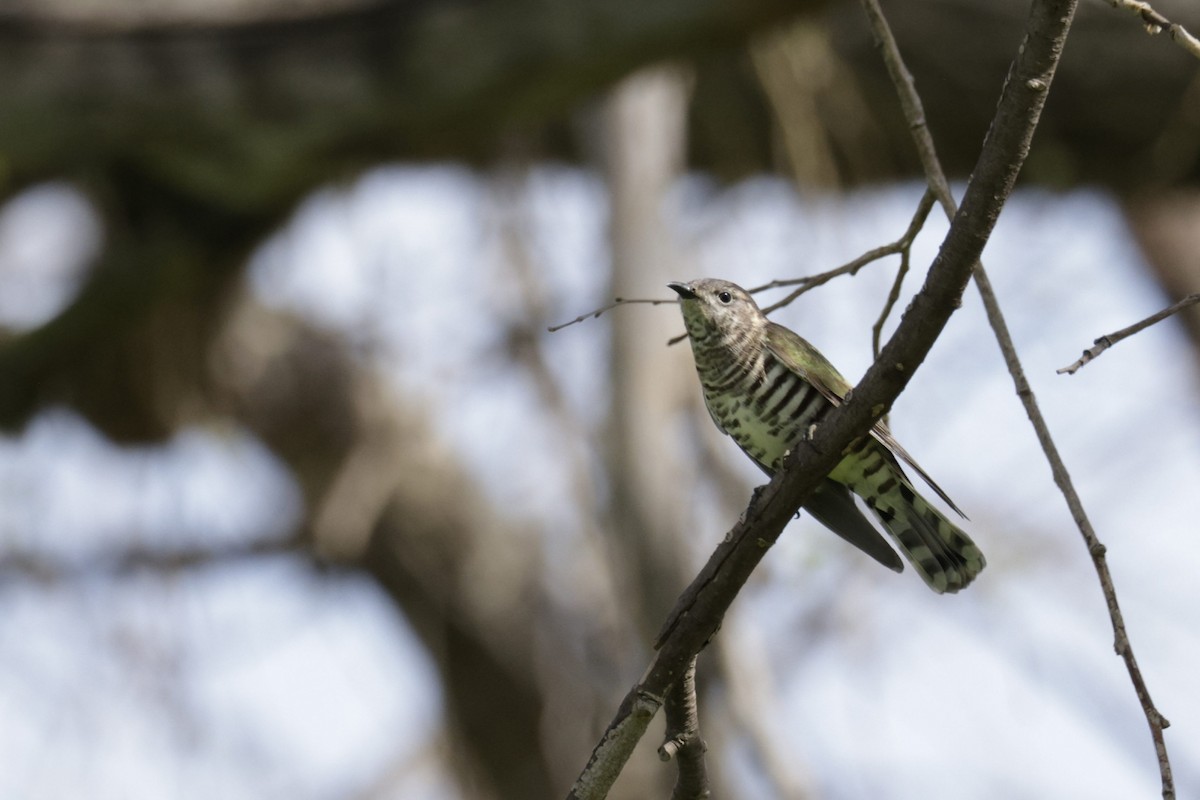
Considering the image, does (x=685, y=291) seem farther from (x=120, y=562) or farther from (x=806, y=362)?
(x=120, y=562)

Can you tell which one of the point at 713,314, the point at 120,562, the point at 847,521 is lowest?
the point at 120,562

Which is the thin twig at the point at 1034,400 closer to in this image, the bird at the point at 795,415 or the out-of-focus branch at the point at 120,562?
the bird at the point at 795,415

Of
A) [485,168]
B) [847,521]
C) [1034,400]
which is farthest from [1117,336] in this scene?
[485,168]

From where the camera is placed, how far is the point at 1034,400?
2104 mm

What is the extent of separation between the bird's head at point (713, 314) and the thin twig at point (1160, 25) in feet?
5.25

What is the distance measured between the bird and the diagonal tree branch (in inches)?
38.6

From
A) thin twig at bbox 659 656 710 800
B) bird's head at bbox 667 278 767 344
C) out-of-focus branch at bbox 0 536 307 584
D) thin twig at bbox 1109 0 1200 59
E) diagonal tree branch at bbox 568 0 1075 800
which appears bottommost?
out-of-focus branch at bbox 0 536 307 584

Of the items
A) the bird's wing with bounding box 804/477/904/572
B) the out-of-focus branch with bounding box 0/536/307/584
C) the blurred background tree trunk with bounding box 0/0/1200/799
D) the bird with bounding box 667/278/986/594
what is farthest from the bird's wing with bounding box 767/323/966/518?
the out-of-focus branch with bounding box 0/536/307/584

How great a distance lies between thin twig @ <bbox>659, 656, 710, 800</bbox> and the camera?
2.42m

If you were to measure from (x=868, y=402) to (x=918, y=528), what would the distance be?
A: 1.51 metres

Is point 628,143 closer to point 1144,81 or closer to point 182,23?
point 182,23

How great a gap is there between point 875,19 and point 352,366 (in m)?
5.61

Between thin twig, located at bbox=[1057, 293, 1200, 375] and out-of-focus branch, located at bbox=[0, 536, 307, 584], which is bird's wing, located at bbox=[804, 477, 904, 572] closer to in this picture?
thin twig, located at bbox=[1057, 293, 1200, 375]

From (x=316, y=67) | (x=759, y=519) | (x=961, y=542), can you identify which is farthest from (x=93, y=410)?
(x=759, y=519)
